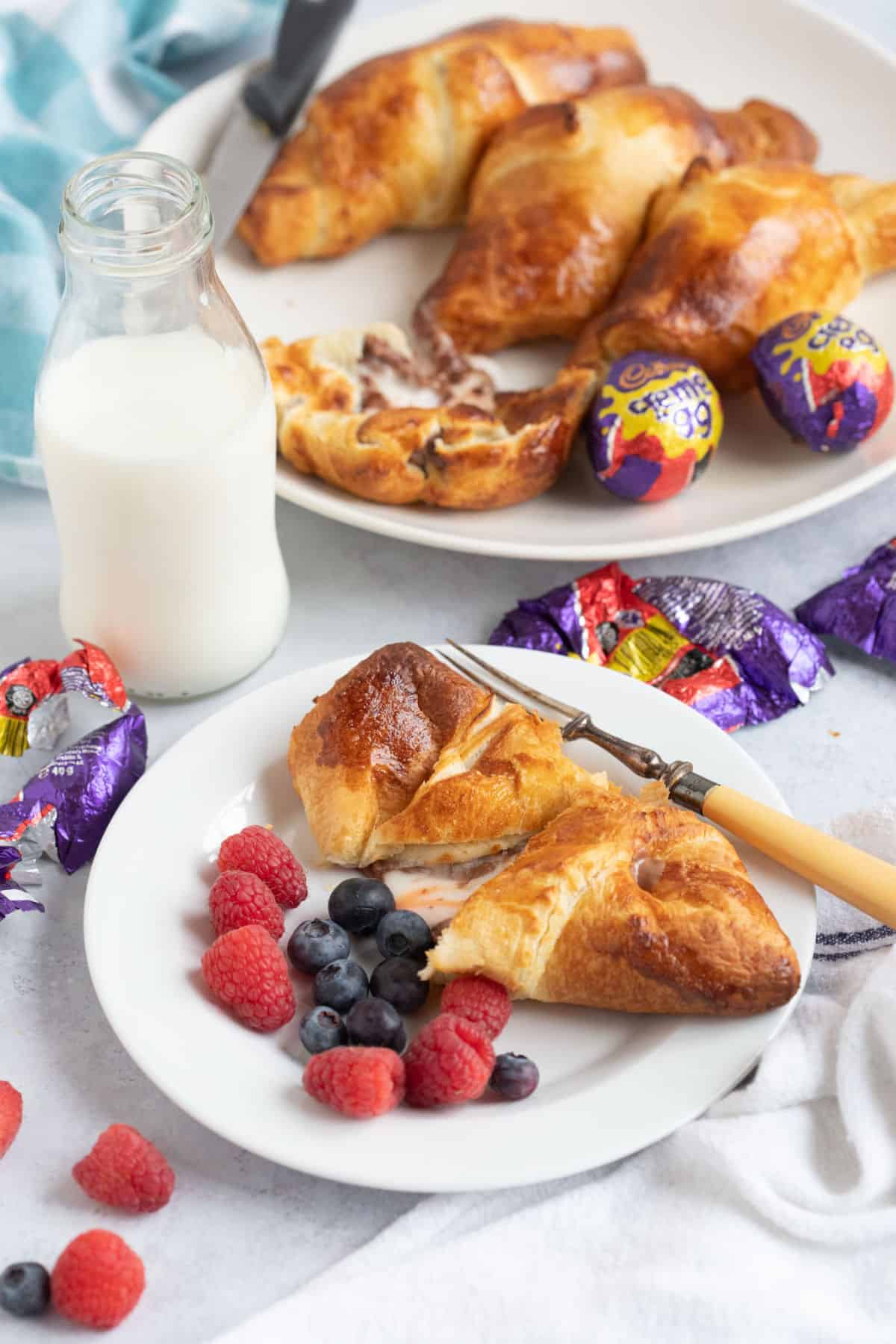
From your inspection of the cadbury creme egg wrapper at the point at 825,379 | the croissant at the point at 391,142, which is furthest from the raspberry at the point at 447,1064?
the croissant at the point at 391,142

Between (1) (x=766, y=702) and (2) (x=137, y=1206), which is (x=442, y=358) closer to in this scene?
(1) (x=766, y=702)

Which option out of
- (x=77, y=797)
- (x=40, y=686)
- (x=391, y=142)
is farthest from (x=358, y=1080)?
(x=391, y=142)

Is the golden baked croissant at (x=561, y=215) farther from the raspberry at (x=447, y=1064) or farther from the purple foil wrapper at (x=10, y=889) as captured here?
the raspberry at (x=447, y=1064)

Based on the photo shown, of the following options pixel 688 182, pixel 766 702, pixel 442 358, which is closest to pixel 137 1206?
pixel 766 702

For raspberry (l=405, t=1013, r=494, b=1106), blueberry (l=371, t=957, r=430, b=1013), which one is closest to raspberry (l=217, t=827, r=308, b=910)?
blueberry (l=371, t=957, r=430, b=1013)

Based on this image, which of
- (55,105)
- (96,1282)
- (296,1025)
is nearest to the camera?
(96,1282)

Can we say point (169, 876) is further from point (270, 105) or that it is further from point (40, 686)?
point (270, 105)
